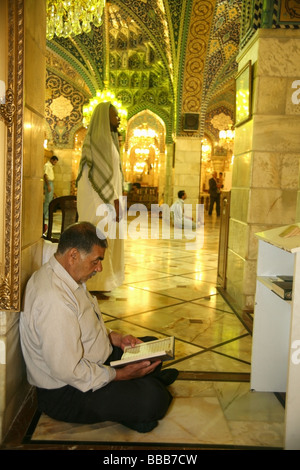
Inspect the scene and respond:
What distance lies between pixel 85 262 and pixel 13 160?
0.43 meters

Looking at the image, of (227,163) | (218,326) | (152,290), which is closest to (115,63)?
(227,163)

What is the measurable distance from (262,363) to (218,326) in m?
0.97

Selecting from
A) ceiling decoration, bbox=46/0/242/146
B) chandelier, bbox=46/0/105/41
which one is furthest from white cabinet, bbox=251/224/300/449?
ceiling decoration, bbox=46/0/242/146

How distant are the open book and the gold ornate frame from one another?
18.2 inches

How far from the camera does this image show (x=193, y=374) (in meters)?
2.16

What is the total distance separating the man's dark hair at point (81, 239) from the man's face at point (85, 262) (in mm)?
17


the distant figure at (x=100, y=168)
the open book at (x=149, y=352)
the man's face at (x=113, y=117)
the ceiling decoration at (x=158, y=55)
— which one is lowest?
the open book at (x=149, y=352)

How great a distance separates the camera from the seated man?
4.81ft

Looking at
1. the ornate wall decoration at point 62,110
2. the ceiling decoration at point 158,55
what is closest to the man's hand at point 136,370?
the ceiling decoration at point 158,55

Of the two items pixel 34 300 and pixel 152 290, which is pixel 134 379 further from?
pixel 152 290

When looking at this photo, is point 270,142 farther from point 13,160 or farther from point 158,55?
point 158,55

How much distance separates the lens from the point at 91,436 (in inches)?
62.1

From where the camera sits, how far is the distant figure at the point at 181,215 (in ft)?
29.4

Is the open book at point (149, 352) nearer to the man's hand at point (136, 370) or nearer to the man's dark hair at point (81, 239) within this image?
the man's hand at point (136, 370)
